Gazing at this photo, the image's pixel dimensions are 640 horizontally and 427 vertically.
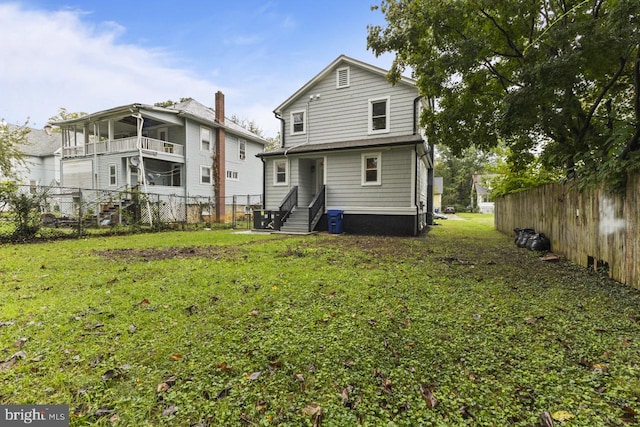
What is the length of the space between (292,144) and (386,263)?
405 inches

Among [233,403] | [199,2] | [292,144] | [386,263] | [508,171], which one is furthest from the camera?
[292,144]

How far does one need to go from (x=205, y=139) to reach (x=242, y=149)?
11.9 ft

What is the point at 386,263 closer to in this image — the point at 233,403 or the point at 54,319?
the point at 233,403

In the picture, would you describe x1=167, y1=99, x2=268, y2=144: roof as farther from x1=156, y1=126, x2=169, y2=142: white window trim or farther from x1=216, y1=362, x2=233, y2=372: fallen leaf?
x1=216, y1=362, x2=233, y2=372: fallen leaf

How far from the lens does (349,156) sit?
42.6 ft

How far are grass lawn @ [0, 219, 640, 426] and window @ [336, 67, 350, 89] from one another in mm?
11263

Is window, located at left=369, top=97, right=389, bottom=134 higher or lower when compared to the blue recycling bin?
higher

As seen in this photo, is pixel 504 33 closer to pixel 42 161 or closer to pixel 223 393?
pixel 223 393

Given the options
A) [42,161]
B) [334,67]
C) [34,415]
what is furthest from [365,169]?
[42,161]

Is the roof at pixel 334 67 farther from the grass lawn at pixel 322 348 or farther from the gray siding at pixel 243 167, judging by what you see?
the grass lawn at pixel 322 348

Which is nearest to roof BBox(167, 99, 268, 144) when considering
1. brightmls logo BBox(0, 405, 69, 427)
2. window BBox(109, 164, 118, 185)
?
window BBox(109, 164, 118, 185)

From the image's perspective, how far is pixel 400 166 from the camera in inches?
472

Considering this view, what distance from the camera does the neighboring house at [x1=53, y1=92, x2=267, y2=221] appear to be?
687 inches

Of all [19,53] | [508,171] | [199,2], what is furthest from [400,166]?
[19,53]
